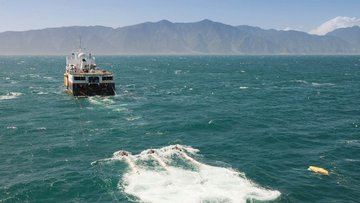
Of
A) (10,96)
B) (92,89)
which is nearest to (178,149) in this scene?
(92,89)

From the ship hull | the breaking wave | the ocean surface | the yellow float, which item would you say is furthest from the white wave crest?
the yellow float

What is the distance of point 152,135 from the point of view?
205 feet

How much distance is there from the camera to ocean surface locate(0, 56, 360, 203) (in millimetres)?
40688

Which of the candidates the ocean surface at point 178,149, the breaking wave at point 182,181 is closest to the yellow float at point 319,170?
the ocean surface at point 178,149

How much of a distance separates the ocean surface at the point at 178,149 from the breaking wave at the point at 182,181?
0.11 meters

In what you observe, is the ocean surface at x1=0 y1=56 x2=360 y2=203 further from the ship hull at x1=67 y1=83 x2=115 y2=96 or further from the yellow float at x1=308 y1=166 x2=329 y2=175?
the ship hull at x1=67 y1=83 x2=115 y2=96

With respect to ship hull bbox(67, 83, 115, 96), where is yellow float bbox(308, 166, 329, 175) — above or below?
below

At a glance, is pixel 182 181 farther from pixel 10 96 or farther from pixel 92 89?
pixel 10 96

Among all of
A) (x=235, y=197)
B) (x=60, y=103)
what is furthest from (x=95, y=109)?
(x=235, y=197)

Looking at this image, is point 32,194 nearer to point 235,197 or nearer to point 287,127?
point 235,197

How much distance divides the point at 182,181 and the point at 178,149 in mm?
11862

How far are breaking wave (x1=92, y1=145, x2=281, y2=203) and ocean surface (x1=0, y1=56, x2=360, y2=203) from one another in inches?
4.3

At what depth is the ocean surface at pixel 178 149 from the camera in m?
40.7

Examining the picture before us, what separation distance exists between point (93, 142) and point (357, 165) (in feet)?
119
